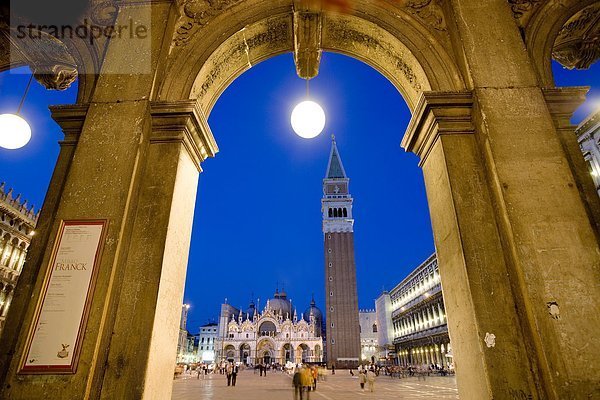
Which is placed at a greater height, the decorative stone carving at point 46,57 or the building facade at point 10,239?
the building facade at point 10,239

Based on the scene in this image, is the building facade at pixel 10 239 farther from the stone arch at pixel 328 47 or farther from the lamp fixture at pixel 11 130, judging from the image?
the stone arch at pixel 328 47

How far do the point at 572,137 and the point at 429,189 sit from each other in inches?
60.1

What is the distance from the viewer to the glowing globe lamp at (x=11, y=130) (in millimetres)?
4198

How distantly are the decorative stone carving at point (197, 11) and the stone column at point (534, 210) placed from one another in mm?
3087

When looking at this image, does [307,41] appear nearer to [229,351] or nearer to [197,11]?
[197,11]

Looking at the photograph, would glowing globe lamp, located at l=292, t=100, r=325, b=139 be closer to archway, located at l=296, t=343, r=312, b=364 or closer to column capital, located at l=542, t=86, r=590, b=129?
column capital, located at l=542, t=86, r=590, b=129

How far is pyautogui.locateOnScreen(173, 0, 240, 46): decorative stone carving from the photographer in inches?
183

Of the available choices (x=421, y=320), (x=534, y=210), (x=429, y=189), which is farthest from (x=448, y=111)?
(x=421, y=320)

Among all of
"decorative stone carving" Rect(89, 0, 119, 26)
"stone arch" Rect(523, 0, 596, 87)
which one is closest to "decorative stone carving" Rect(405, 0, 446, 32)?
"stone arch" Rect(523, 0, 596, 87)

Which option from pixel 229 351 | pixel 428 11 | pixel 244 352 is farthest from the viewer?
pixel 244 352

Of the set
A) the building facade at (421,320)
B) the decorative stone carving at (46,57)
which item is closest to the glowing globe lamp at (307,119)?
the decorative stone carving at (46,57)

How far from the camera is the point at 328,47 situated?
527 centimetres

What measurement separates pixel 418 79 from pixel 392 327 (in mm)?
68622

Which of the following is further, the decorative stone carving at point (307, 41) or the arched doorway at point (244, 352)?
the arched doorway at point (244, 352)
